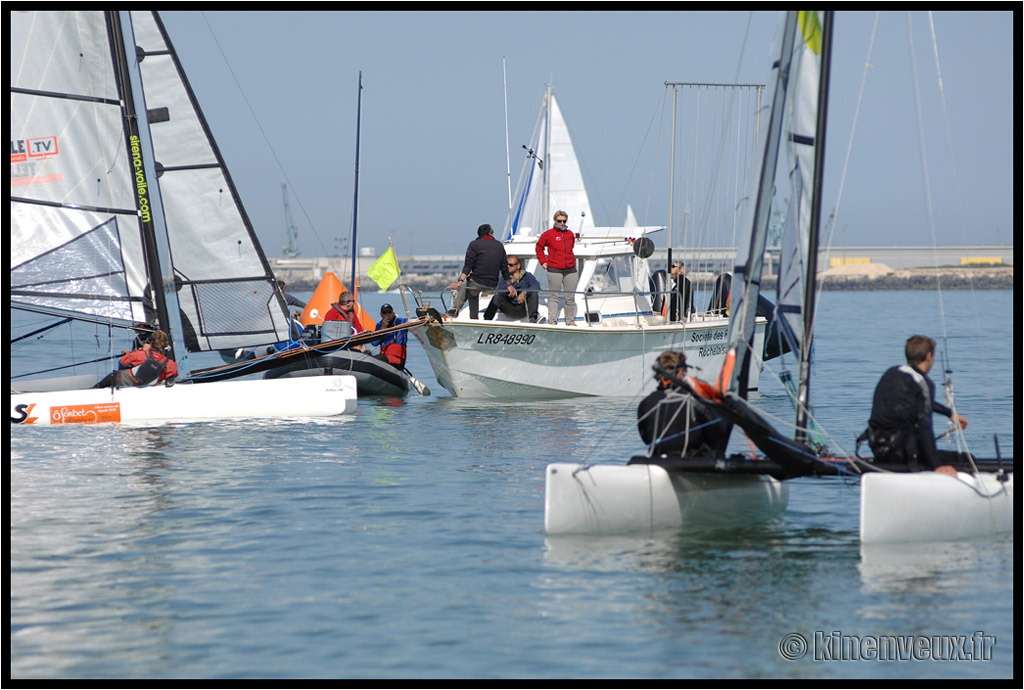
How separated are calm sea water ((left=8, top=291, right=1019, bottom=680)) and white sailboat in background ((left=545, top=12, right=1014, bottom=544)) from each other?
20 cm

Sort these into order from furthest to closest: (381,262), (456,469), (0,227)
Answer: (381,262) < (0,227) < (456,469)

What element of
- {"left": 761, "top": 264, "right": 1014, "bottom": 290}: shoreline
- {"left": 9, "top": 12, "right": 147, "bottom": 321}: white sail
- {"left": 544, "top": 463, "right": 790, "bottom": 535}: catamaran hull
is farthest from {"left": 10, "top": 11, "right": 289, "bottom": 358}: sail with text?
{"left": 761, "top": 264, "right": 1014, "bottom": 290}: shoreline

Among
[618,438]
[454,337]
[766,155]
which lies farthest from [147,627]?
[454,337]

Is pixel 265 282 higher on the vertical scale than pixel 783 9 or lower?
lower

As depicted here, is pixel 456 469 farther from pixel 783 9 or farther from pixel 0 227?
pixel 0 227

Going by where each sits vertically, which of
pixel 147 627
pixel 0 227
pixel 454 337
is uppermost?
pixel 0 227

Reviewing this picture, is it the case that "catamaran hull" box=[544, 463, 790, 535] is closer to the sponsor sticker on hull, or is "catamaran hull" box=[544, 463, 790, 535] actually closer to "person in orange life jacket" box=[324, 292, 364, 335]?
the sponsor sticker on hull

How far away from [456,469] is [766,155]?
4.59 meters

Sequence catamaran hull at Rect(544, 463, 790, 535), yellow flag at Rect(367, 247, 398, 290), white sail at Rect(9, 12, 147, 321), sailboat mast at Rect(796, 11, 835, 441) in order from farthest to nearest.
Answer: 1. yellow flag at Rect(367, 247, 398, 290)
2. white sail at Rect(9, 12, 147, 321)
3. sailboat mast at Rect(796, 11, 835, 441)
4. catamaran hull at Rect(544, 463, 790, 535)

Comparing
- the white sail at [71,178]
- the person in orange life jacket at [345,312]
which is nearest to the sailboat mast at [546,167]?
the person in orange life jacket at [345,312]

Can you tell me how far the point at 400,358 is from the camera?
1891 centimetres

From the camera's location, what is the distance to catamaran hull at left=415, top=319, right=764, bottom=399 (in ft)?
55.3

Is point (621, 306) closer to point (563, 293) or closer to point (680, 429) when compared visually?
point (563, 293)

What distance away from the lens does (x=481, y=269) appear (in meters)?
17.0
